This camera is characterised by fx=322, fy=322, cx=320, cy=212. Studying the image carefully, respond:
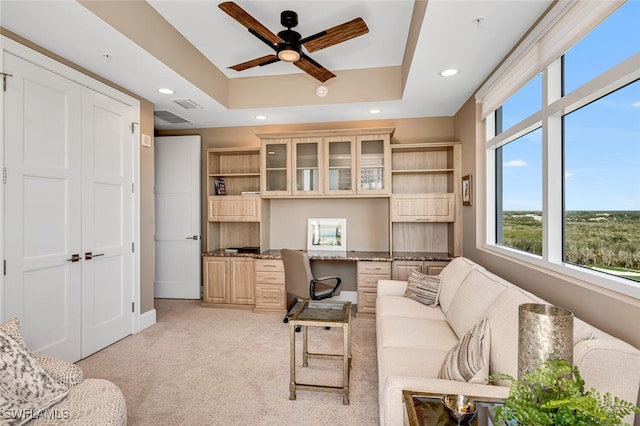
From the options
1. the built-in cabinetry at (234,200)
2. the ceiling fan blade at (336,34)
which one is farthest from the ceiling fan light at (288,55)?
the built-in cabinetry at (234,200)

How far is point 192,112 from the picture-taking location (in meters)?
4.09

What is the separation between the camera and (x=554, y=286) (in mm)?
1934

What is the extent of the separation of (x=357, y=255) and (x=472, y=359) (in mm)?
2642

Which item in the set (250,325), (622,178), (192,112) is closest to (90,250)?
(250,325)

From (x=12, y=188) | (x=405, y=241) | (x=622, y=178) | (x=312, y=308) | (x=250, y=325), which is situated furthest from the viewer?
(x=405, y=241)

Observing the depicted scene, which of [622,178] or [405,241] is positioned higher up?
[622,178]

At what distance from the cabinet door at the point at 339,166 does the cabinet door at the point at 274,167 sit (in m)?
0.55

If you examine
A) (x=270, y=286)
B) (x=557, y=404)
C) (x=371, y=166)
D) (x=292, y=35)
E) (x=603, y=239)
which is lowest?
(x=270, y=286)

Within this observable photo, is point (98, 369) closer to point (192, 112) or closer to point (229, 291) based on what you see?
point (229, 291)

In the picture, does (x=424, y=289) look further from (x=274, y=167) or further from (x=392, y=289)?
(x=274, y=167)

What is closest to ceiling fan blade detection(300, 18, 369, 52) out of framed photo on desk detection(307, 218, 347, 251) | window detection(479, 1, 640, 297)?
window detection(479, 1, 640, 297)

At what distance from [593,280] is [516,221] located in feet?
3.74

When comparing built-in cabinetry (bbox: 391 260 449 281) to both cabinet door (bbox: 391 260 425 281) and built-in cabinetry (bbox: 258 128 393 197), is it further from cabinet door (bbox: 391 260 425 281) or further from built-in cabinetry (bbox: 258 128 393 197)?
built-in cabinetry (bbox: 258 128 393 197)

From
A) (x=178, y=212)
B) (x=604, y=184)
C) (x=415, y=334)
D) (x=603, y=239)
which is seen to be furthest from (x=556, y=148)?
(x=178, y=212)
